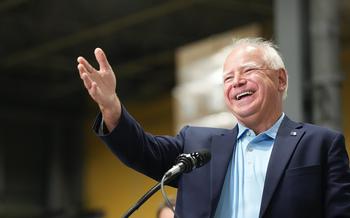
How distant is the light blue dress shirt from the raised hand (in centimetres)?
41

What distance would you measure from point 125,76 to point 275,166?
11757 millimetres

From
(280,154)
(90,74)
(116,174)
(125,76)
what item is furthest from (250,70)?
(116,174)

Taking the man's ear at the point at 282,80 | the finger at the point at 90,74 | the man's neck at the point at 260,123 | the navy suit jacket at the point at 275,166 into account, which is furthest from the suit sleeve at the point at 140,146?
the man's ear at the point at 282,80

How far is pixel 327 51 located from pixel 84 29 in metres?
4.97

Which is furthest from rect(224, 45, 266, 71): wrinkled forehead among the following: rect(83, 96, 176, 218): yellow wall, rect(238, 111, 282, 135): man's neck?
rect(83, 96, 176, 218): yellow wall

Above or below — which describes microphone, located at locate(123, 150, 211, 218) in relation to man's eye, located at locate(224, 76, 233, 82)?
below

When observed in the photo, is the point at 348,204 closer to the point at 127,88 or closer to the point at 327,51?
the point at 327,51

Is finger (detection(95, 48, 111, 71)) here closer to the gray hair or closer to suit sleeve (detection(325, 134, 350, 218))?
the gray hair

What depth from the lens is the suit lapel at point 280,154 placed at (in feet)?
8.36

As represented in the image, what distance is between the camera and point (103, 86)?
8.48 feet

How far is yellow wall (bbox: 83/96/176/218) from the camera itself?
14320mm

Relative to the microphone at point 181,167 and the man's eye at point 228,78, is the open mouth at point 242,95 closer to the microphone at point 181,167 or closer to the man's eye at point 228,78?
the man's eye at point 228,78

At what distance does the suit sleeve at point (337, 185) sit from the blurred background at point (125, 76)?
475 centimetres

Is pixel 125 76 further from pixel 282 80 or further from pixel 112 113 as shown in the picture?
pixel 112 113
